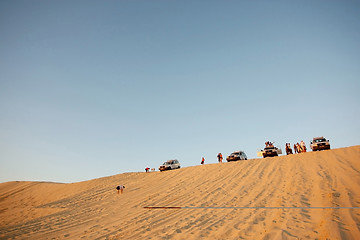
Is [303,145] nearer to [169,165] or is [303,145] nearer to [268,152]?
[268,152]

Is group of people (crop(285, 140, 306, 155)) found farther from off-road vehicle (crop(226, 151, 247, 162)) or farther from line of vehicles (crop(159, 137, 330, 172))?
off-road vehicle (crop(226, 151, 247, 162))

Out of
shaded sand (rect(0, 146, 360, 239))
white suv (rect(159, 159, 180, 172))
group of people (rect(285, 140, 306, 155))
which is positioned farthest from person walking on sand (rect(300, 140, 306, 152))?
white suv (rect(159, 159, 180, 172))

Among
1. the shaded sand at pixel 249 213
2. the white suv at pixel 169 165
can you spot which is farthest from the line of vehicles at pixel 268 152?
the shaded sand at pixel 249 213

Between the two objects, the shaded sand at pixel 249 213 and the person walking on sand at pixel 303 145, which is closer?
the shaded sand at pixel 249 213

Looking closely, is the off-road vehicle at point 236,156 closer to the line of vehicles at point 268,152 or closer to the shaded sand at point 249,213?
the line of vehicles at point 268,152

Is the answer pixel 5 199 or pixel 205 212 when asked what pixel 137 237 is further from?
pixel 5 199

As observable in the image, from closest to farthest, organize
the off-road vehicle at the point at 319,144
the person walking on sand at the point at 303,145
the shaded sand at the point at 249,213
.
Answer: the shaded sand at the point at 249,213 < the off-road vehicle at the point at 319,144 < the person walking on sand at the point at 303,145

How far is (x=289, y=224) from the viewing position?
587cm

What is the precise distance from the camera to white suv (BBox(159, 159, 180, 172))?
23375mm

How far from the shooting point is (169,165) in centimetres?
2364

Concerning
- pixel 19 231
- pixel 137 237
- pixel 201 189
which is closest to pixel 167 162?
pixel 201 189

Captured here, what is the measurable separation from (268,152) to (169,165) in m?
10.5

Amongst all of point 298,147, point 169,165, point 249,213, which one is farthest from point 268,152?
point 249,213

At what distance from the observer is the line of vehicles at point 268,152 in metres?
18.8
